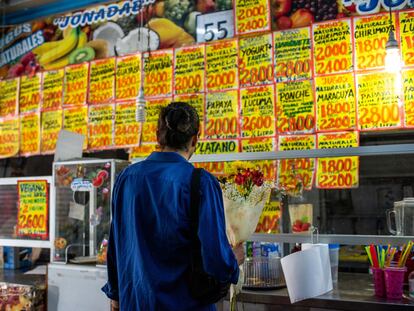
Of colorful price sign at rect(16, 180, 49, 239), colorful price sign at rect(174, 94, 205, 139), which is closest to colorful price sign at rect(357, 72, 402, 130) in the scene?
colorful price sign at rect(174, 94, 205, 139)

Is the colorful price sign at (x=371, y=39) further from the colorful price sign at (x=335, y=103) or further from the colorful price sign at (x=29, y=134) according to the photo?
the colorful price sign at (x=29, y=134)

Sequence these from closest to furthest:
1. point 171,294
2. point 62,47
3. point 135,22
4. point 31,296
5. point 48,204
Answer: point 171,294
point 31,296
point 48,204
point 135,22
point 62,47

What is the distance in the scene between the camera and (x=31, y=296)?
3.27 metres

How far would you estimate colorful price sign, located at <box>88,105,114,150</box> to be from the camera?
4.42 meters

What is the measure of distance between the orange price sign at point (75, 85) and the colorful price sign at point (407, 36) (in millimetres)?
2856

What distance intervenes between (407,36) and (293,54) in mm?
829

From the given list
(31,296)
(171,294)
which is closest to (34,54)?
(31,296)

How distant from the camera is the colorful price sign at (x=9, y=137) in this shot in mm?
4984

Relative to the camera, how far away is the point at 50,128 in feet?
15.6

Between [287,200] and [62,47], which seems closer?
[287,200]

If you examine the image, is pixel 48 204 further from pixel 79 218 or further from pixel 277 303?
pixel 277 303

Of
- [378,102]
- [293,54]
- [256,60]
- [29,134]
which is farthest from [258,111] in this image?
[29,134]

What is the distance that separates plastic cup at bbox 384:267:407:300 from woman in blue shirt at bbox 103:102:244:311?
82cm

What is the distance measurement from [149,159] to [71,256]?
1.78 m
